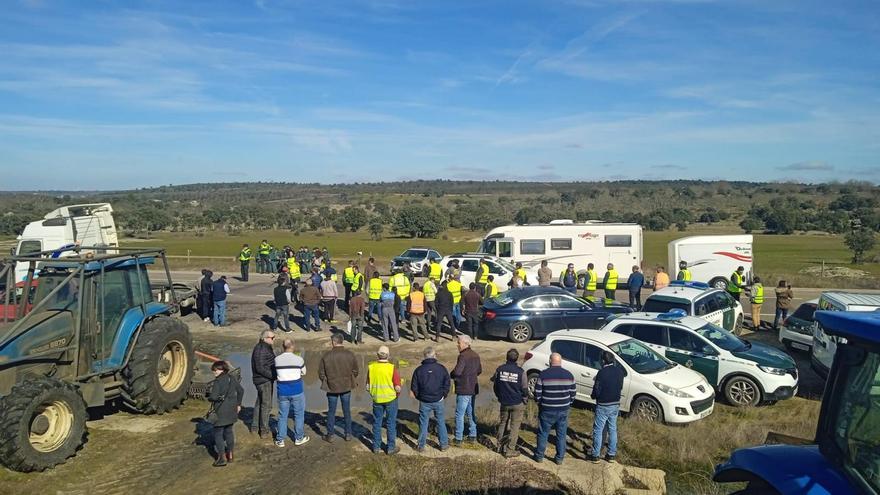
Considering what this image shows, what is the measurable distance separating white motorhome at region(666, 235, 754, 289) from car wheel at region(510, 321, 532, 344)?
38.7 feet

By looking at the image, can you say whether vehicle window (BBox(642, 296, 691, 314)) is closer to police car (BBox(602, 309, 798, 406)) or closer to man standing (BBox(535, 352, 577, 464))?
police car (BBox(602, 309, 798, 406))

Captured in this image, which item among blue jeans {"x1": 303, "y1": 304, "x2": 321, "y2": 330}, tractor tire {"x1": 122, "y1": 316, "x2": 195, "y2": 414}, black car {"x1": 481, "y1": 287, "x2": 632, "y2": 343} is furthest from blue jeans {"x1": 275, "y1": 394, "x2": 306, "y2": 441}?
blue jeans {"x1": 303, "y1": 304, "x2": 321, "y2": 330}

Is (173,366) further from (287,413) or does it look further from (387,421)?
(387,421)

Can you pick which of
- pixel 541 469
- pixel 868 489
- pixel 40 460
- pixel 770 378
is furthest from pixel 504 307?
pixel 868 489

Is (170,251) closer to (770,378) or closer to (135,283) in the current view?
(135,283)

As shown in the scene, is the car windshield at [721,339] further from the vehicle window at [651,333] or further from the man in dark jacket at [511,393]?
the man in dark jacket at [511,393]

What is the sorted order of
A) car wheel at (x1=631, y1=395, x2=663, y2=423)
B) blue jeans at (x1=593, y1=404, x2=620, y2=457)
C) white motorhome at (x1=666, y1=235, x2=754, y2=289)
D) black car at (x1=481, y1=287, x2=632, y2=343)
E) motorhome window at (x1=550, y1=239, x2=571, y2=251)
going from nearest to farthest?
blue jeans at (x1=593, y1=404, x2=620, y2=457) → car wheel at (x1=631, y1=395, x2=663, y2=423) → black car at (x1=481, y1=287, x2=632, y2=343) → white motorhome at (x1=666, y1=235, x2=754, y2=289) → motorhome window at (x1=550, y1=239, x2=571, y2=251)

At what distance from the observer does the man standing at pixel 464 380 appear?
924 cm

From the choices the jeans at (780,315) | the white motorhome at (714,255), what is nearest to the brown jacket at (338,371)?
the jeans at (780,315)

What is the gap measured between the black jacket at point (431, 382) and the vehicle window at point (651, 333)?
16.6 ft

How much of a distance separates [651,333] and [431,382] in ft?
17.9

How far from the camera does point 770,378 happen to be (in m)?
11.4

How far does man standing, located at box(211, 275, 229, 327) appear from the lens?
18.5 metres

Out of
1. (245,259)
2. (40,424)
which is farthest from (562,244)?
(40,424)
